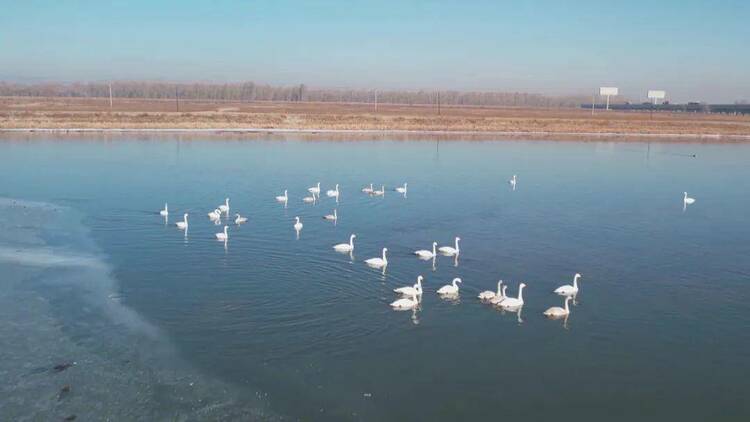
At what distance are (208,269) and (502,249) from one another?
28.4ft

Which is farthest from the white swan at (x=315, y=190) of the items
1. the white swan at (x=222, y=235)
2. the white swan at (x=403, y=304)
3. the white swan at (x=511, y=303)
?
the white swan at (x=511, y=303)

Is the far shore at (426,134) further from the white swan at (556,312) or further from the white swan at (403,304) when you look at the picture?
the white swan at (556,312)

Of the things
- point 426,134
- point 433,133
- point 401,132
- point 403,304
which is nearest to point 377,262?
point 403,304

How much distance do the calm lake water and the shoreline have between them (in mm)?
29464

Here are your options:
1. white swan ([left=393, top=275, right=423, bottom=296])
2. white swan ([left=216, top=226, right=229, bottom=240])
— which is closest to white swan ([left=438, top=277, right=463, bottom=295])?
white swan ([left=393, top=275, right=423, bottom=296])

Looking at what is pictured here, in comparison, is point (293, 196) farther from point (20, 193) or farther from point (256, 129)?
point (256, 129)

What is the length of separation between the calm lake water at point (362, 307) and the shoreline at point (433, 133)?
29464 millimetres

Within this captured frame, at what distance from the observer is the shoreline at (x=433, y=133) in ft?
195

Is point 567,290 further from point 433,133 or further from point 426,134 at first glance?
point 433,133

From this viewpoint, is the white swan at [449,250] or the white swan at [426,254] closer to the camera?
the white swan at [426,254]

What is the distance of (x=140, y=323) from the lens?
13469 mm

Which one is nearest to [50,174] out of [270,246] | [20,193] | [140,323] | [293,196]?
[20,193]

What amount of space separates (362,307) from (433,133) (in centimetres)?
5396

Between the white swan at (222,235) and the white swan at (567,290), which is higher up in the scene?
the white swan at (222,235)
